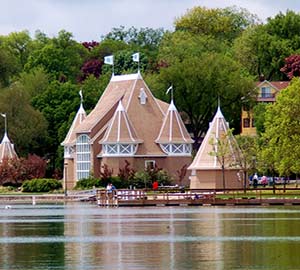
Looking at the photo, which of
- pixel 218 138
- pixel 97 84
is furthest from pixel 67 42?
pixel 218 138

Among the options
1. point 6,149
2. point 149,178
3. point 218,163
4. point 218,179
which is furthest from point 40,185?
point 218,163

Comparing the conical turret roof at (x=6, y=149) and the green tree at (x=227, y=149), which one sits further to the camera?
the conical turret roof at (x=6, y=149)

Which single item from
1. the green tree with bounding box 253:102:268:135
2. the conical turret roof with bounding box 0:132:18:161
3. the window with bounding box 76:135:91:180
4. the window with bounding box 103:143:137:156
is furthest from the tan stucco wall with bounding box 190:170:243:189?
the conical turret roof with bounding box 0:132:18:161

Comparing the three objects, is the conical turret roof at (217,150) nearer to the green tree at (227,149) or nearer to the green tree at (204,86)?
the green tree at (227,149)

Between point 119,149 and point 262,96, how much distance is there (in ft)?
86.3

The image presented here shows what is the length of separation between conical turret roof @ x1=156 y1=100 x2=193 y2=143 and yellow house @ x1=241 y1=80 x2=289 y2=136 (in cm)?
1631

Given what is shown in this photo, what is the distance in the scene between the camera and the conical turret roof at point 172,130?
349 ft

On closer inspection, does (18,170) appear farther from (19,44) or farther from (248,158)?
(19,44)

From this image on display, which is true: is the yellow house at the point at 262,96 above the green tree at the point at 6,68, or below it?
below

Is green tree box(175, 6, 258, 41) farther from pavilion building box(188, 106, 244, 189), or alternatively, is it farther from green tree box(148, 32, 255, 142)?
pavilion building box(188, 106, 244, 189)

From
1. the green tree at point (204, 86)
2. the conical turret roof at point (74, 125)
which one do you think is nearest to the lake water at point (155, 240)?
the conical turret roof at point (74, 125)

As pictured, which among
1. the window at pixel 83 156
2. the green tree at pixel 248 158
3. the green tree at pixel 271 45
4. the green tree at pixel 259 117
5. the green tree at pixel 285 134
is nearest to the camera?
the green tree at pixel 285 134

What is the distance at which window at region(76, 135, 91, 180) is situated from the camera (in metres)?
109

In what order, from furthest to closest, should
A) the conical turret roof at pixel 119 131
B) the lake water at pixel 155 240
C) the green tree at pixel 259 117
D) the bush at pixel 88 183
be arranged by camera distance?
the green tree at pixel 259 117 < the conical turret roof at pixel 119 131 < the bush at pixel 88 183 < the lake water at pixel 155 240
